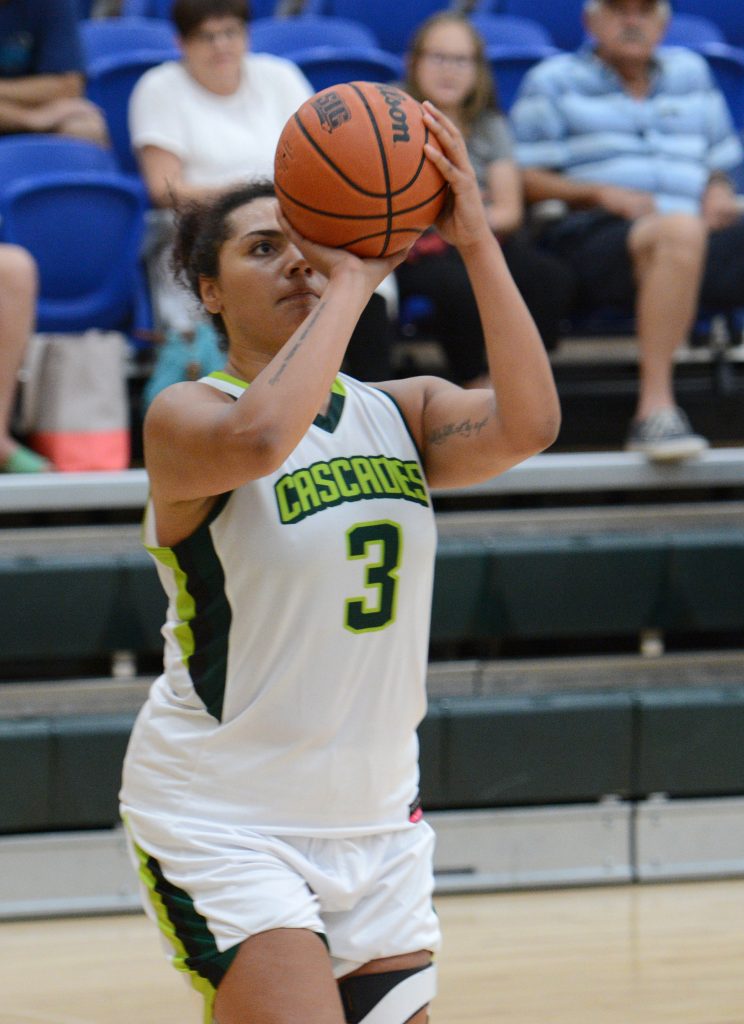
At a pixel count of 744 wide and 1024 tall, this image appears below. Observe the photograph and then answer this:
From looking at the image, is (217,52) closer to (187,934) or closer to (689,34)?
(689,34)

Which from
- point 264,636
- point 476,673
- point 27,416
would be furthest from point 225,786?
point 27,416

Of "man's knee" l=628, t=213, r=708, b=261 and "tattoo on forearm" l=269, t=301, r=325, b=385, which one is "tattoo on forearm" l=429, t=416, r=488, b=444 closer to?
"tattoo on forearm" l=269, t=301, r=325, b=385

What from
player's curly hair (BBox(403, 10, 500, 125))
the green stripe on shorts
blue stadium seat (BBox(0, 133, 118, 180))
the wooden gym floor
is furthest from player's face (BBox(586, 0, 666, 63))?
the green stripe on shorts

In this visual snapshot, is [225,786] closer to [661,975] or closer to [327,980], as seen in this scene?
[327,980]

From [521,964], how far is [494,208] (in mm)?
2237

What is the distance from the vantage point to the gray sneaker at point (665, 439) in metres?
3.98

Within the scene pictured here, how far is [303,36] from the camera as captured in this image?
216 inches

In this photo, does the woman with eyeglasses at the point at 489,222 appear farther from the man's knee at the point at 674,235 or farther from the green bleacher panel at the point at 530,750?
the green bleacher panel at the point at 530,750

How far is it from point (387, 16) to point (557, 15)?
0.81m

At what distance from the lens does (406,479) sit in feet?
6.27

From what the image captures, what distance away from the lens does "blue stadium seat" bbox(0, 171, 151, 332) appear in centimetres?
419

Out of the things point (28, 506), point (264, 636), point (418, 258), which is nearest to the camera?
point (264, 636)

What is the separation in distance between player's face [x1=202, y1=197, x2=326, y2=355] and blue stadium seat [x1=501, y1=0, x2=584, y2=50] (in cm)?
482

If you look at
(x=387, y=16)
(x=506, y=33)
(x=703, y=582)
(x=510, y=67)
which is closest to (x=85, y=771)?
(x=703, y=582)
